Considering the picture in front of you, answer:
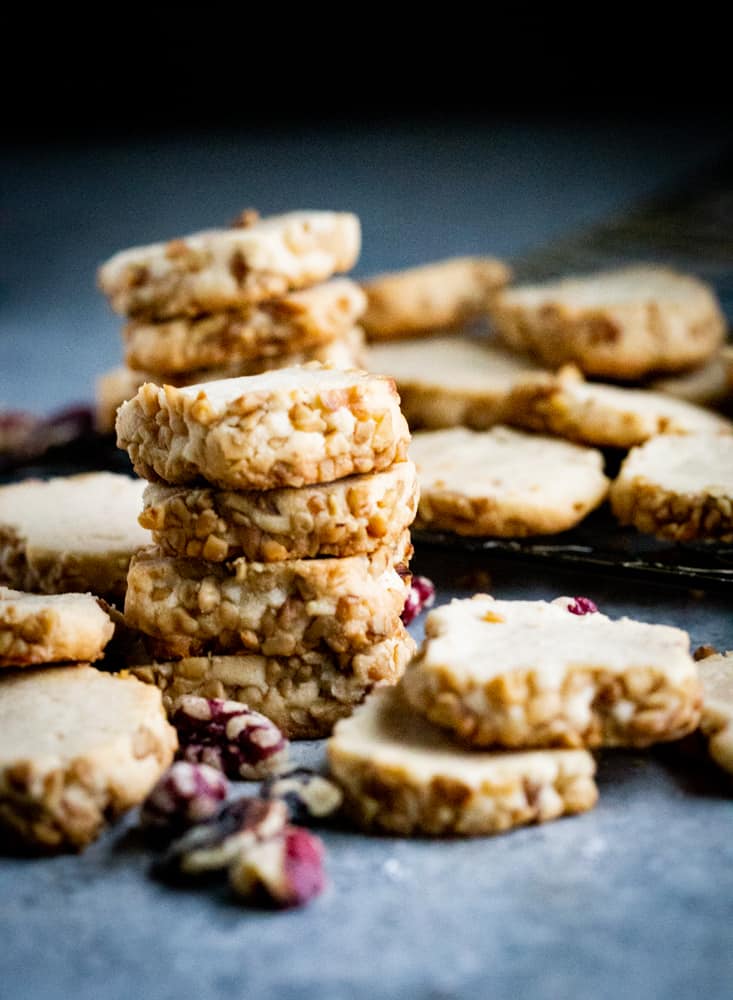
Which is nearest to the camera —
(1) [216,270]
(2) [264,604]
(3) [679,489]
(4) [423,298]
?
(2) [264,604]

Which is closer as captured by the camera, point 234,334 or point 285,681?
point 285,681

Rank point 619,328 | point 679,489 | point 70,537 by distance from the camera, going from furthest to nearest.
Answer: point 619,328 < point 679,489 < point 70,537

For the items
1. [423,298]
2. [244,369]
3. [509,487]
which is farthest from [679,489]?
[423,298]

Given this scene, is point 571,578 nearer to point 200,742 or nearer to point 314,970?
point 200,742

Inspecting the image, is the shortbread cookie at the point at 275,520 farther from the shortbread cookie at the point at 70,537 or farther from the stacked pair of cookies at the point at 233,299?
the stacked pair of cookies at the point at 233,299

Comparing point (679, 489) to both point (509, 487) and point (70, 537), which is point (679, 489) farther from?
point (70, 537)

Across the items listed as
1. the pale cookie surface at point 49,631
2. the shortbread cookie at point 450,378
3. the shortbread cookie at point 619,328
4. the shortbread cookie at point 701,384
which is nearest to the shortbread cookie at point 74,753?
the pale cookie surface at point 49,631

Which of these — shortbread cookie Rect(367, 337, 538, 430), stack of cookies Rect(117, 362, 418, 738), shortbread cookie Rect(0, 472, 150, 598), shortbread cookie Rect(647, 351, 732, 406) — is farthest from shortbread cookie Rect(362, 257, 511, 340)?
stack of cookies Rect(117, 362, 418, 738)
